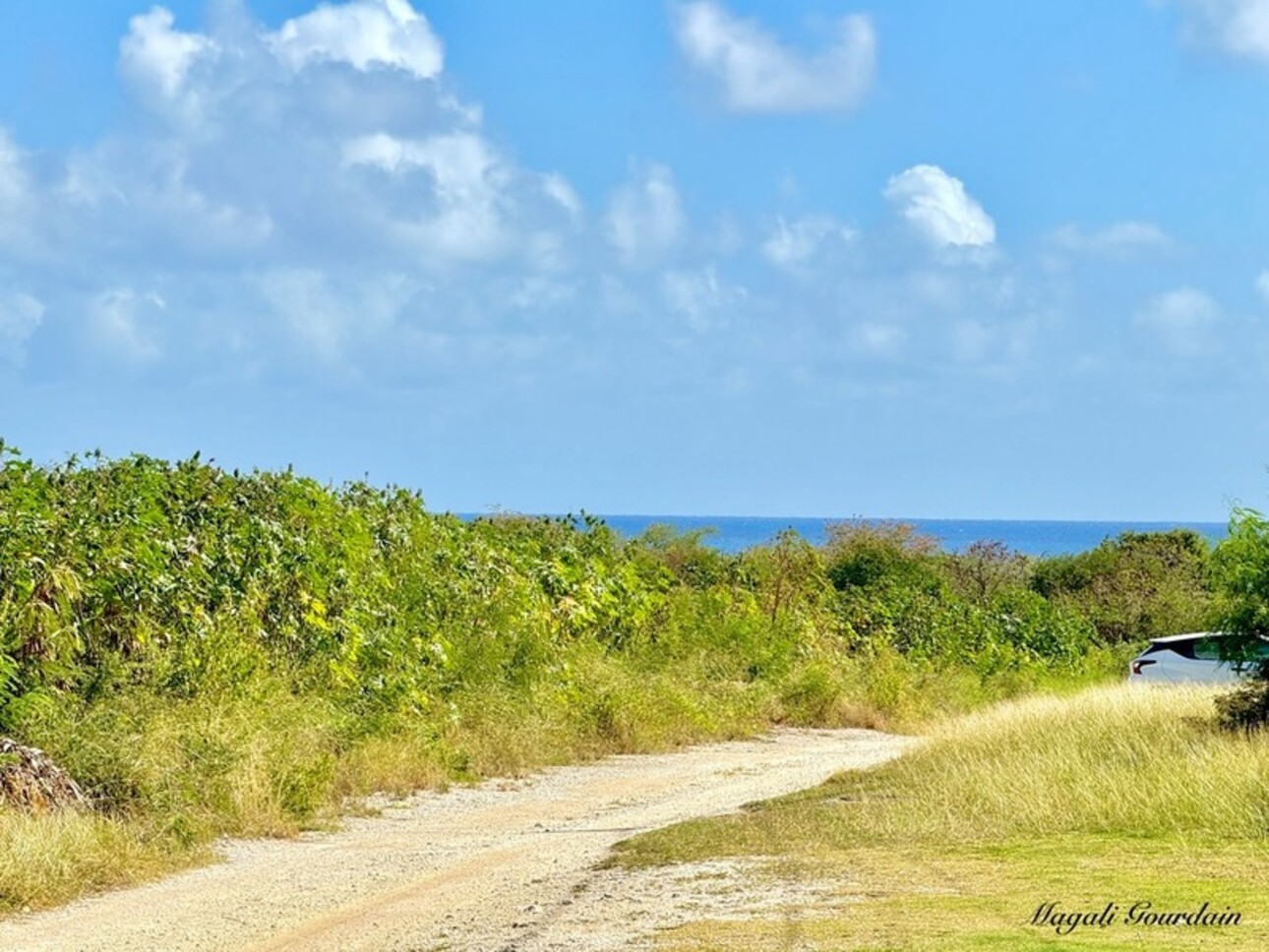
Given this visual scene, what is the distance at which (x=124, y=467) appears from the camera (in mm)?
18641

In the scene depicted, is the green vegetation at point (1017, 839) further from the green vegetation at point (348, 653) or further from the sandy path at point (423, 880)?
the green vegetation at point (348, 653)

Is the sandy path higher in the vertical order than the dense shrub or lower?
lower

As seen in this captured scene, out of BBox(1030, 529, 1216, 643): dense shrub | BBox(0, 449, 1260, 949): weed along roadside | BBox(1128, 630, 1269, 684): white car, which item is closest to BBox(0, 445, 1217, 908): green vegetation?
BBox(0, 449, 1260, 949): weed along roadside

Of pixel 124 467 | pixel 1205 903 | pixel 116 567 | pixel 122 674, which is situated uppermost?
pixel 124 467

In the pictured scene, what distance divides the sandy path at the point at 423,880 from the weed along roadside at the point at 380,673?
0.52 m

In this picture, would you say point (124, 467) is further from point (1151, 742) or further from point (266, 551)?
point (1151, 742)

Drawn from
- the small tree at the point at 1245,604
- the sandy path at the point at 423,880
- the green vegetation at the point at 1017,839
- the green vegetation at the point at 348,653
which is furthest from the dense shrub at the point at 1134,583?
the sandy path at the point at 423,880

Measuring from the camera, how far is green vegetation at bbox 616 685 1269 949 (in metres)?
9.45

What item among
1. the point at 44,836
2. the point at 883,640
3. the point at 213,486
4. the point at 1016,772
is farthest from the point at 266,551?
the point at 883,640

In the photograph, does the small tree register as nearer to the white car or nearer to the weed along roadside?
the weed along roadside

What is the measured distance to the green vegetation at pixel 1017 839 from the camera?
945 cm

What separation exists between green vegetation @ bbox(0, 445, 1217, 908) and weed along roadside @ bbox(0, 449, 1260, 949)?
4cm

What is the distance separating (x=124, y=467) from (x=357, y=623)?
3182 mm

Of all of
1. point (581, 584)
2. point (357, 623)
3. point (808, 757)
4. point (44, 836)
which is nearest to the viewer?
point (44, 836)
